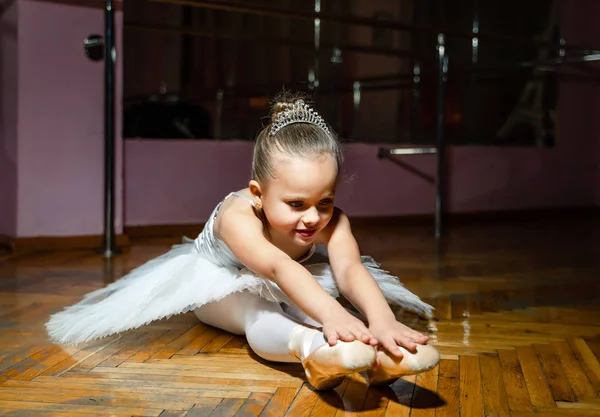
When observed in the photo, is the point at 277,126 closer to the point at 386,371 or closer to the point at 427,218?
the point at 386,371

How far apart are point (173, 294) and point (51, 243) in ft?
4.54

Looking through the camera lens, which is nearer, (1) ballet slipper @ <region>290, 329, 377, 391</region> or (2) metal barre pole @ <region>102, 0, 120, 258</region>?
(1) ballet slipper @ <region>290, 329, 377, 391</region>

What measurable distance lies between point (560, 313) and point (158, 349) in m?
0.87

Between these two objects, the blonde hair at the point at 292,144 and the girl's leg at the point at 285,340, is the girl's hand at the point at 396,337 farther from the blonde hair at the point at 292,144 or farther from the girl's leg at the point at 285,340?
the blonde hair at the point at 292,144

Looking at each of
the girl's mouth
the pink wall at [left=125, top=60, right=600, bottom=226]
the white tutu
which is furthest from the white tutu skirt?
the pink wall at [left=125, top=60, right=600, bottom=226]

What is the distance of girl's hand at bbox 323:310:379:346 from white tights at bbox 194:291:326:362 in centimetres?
2

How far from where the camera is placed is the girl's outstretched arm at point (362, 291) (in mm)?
939

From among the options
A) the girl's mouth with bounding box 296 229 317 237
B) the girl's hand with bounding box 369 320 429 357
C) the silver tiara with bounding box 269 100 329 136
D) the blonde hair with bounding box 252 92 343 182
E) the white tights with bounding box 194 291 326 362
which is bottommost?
the white tights with bounding box 194 291 326 362

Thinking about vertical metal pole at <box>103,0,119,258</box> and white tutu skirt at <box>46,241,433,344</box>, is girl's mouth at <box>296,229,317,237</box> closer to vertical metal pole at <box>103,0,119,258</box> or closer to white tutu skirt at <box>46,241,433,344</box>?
white tutu skirt at <box>46,241,433,344</box>

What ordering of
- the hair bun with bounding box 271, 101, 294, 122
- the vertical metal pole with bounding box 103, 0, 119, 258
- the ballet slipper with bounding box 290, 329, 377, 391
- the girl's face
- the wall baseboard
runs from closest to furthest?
the ballet slipper with bounding box 290, 329, 377, 391
the girl's face
the hair bun with bounding box 271, 101, 294, 122
the vertical metal pole with bounding box 103, 0, 119, 258
the wall baseboard

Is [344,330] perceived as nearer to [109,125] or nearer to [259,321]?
[259,321]

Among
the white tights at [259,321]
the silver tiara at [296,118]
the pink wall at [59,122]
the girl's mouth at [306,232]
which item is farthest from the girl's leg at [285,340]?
the pink wall at [59,122]

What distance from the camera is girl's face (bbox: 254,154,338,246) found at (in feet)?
3.53

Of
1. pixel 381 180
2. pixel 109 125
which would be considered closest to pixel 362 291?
pixel 109 125
